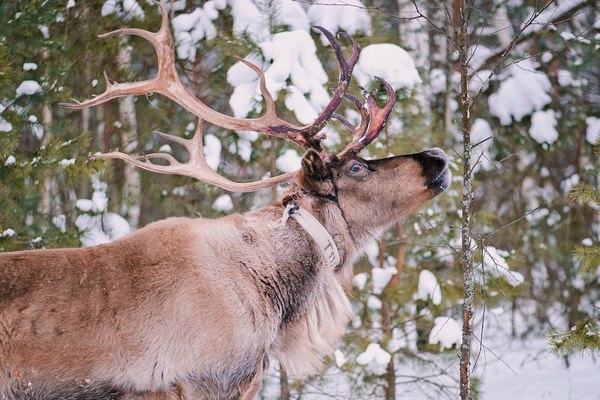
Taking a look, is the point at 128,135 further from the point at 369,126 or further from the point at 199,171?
the point at 369,126

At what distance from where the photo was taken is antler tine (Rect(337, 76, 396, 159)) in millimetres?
4262

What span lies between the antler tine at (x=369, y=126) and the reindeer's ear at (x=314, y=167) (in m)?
0.16

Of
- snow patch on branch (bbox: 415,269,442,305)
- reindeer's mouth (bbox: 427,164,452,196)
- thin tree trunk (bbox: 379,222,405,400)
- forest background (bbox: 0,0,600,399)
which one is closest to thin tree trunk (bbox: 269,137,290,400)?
forest background (bbox: 0,0,600,399)

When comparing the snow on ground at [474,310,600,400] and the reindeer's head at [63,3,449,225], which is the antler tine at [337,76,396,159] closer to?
the reindeer's head at [63,3,449,225]

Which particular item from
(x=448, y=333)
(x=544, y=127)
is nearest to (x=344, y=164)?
(x=448, y=333)

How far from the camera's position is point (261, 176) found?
6.66m

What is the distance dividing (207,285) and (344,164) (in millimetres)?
Result: 1137

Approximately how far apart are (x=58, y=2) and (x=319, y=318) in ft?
12.7

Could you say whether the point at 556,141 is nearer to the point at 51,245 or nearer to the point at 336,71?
the point at 336,71

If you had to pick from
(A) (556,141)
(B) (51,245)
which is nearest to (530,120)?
(A) (556,141)

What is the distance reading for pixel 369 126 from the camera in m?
4.33

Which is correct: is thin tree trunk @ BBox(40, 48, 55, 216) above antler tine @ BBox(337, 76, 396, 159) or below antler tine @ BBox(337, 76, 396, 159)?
below

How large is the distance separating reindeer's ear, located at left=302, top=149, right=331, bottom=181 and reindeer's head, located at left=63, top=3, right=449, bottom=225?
1 centimetres

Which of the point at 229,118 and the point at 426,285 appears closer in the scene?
the point at 229,118
